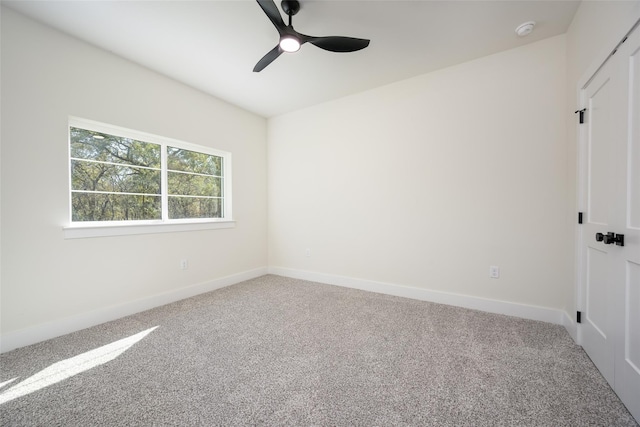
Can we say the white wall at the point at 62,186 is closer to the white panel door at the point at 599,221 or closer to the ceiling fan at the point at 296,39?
the ceiling fan at the point at 296,39

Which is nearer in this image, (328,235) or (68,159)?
(68,159)

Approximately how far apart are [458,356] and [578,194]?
157 cm

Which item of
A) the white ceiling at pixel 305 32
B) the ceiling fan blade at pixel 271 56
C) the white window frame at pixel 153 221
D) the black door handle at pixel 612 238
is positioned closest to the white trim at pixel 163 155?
the white window frame at pixel 153 221

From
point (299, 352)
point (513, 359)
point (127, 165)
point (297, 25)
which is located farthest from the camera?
point (127, 165)

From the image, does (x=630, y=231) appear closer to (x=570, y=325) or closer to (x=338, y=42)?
(x=570, y=325)

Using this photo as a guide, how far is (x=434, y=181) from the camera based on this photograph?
9.42 ft

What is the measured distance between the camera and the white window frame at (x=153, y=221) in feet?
7.55

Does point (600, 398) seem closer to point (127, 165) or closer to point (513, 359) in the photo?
point (513, 359)

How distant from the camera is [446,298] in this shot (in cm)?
282

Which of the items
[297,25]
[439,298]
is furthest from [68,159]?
[439,298]

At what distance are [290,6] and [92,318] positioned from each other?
10.5 ft

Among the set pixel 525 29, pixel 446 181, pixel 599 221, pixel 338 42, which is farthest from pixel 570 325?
pixel 338 42

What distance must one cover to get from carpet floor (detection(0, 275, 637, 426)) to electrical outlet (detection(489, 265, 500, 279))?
414mm

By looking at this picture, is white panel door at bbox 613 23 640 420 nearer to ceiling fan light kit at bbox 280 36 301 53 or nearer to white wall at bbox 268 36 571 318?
white wall at bbox 268 36 571 318
